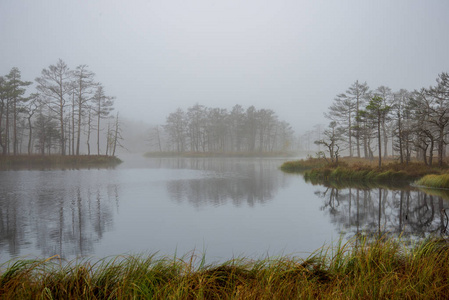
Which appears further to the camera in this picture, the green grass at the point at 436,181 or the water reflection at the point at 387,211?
the green grass at the point at 436,181

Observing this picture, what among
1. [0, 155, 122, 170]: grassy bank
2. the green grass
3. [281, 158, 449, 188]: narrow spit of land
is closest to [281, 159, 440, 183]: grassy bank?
[281, 158, 449, 188]: narrow spit of land

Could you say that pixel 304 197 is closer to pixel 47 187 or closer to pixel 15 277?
pixel 15 277

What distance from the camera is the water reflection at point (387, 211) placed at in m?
8.55

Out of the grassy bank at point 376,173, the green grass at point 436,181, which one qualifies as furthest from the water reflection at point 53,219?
the green grass at point 436,181

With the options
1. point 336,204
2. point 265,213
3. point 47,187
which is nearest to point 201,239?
point 265,213

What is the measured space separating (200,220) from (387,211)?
710 centimetres

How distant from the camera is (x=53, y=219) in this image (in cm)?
973

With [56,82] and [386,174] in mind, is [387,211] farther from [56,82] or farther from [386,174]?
[56,82]

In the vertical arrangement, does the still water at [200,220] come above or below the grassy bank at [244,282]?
below

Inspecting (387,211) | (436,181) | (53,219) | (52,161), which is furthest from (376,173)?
(52,161)

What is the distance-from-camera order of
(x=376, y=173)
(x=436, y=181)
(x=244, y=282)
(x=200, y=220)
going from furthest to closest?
(x=376, y=173), (x=436, y=181), (x=200, y=220), (x=244, y=282)

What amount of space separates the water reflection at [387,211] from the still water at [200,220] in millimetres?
30

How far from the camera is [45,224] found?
9.04 meters

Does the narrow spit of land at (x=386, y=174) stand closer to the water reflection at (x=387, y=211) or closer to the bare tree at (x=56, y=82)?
the water reflection at (x=387, y=211)
